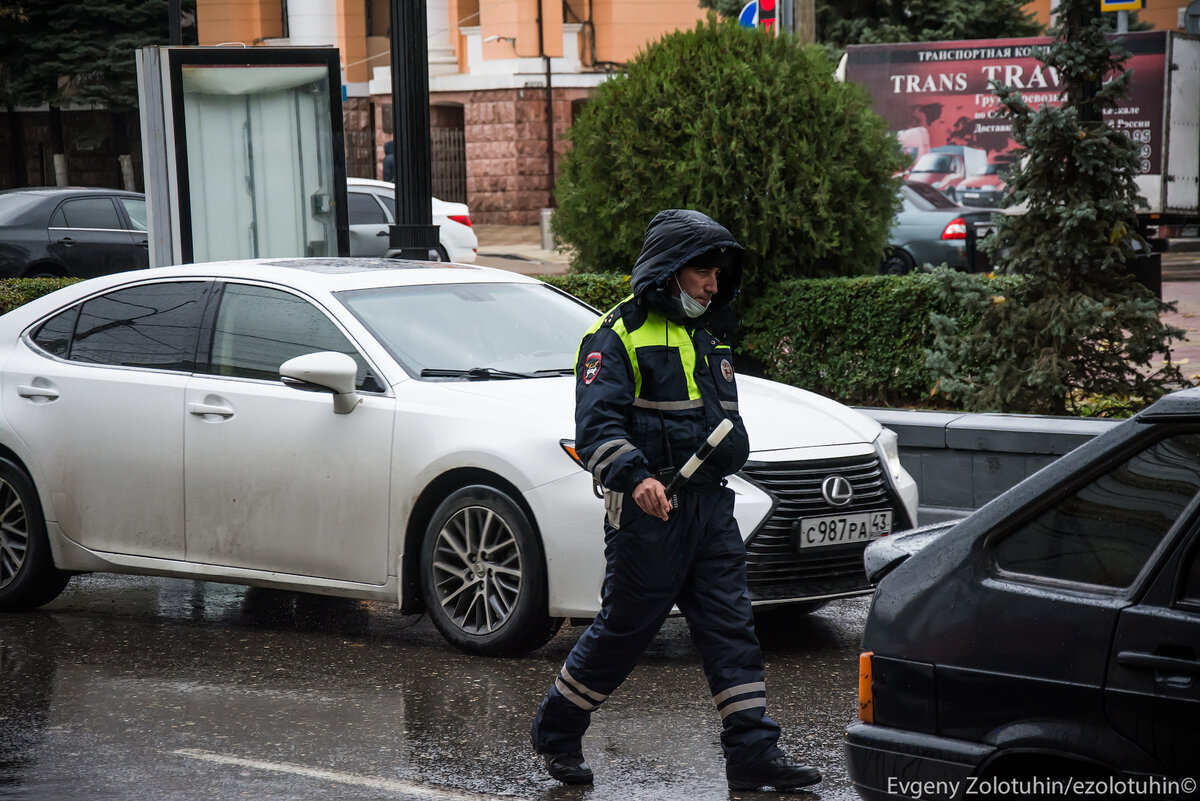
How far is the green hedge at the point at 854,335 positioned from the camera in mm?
9828

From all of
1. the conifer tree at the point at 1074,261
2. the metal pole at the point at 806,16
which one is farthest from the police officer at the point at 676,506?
the metal pole at the point at 806,16

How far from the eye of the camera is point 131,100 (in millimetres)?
37219

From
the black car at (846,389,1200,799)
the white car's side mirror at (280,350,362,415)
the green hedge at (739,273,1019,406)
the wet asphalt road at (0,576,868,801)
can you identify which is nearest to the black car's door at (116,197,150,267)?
the green hedge at (739,273,1019,406)

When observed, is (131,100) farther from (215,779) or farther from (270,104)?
(215,779)

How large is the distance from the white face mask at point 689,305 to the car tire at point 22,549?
3832 mm

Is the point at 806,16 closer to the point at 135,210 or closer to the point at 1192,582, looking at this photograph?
the point at 135,210

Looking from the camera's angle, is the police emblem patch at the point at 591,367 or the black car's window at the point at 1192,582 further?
the police emblem patch at the point at 591,367

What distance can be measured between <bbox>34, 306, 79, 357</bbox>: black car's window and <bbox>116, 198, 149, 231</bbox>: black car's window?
12.3m

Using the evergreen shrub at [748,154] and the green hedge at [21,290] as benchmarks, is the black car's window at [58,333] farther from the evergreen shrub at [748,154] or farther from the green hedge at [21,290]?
the green hedge at [21,290]

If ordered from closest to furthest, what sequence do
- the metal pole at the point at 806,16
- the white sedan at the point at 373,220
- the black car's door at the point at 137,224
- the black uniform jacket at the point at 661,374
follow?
the black uniform jacket at the point at 661,374
the metal pole at the point at 806,16
the black car's door at the point at 137,224
the white sedan at the point at 373,220

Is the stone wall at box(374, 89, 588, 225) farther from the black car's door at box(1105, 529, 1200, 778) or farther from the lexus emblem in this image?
the black car's door at box(1105, 529, 1200, 778)

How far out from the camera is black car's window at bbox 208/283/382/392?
6812mm

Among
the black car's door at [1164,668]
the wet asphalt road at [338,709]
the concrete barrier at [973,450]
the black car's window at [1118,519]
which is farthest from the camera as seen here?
the concrete barrier at [973,450]

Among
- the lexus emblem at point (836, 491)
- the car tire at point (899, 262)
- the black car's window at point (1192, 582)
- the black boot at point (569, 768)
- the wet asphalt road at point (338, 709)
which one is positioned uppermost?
the black car's window at point (1192, 582)
